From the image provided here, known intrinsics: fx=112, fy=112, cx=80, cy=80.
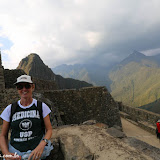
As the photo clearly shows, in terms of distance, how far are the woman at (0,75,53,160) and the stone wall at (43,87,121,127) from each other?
7.52 metres

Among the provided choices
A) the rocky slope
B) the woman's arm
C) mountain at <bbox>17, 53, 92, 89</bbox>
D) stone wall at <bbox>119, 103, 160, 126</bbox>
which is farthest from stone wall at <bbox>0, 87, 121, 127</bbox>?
mountain at <bbox>17, 53, 92, 89</bbox>

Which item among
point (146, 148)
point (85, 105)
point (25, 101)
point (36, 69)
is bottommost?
point (146, 148)

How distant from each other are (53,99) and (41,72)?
3677 cm

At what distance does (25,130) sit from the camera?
5.82 ft

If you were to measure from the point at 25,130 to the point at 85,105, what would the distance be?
8204 millimetres

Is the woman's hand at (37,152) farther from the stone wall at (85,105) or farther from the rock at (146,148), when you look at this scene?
the stone wall at (85,105)

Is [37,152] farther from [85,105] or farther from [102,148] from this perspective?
[85,105]

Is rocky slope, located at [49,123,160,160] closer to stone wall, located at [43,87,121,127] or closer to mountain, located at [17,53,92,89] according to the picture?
stone wall, located at [43,87,121,127]

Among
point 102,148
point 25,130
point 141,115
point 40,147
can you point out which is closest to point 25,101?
point 25,130

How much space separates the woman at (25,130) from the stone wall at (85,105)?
24.7 ft

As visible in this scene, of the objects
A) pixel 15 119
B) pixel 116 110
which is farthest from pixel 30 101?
pixel 116 110

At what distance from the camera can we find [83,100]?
9.75 metres

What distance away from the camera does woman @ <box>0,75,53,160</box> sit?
5.70 ft

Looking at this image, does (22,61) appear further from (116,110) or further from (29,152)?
(29,152)
